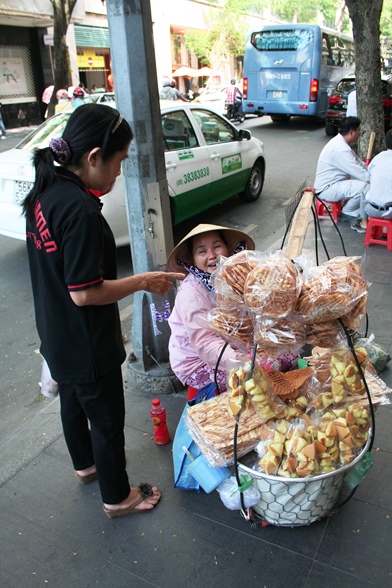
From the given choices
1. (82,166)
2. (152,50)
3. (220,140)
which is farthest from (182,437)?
(220,140)

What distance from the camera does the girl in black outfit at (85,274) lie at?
1.80m

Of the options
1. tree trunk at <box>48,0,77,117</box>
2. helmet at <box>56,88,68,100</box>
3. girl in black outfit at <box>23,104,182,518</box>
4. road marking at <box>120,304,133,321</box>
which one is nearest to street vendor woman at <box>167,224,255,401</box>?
girl in black outfit at <box>23,104,182,518</box>

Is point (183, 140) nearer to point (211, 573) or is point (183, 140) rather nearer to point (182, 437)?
point (182, 437)

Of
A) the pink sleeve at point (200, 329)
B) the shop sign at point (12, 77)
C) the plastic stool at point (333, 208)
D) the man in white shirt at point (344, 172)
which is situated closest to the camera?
the pink sleeve at point (200, 329)

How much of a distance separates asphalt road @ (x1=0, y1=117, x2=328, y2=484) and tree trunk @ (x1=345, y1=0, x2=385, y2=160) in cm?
162

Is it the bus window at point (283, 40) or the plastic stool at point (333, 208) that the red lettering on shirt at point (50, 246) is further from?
the bus window at point (283, 40)

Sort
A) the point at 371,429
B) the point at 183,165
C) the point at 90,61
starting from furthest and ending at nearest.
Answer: the point at 90,61 → the point at 183,165 → the point at 371,429

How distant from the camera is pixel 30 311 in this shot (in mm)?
4930

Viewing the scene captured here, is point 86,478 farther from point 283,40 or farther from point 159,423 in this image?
point 283,40

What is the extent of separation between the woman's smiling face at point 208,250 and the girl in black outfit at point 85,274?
0.24m

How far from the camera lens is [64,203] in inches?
70.4

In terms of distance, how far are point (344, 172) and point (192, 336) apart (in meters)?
4.90

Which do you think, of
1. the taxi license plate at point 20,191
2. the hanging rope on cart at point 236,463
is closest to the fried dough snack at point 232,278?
the hanging rope on cart at point 236,463

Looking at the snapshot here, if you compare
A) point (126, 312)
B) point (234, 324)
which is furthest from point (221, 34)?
point (234, 324)
